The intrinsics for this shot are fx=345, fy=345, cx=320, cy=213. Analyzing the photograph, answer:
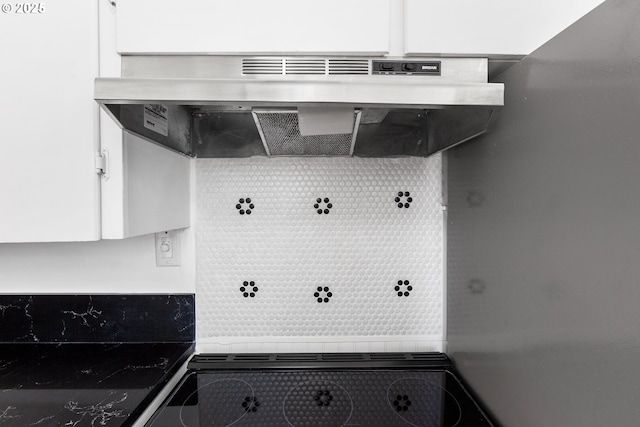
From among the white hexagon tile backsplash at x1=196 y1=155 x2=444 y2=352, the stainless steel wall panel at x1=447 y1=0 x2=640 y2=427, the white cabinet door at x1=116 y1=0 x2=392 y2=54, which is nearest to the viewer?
the stainless steel wall panel at x1=447 y1=0 x2=640 y2=427

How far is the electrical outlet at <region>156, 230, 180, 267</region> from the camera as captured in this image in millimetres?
1239

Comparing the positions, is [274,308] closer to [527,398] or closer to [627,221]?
[527,398]

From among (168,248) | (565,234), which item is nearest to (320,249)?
(168,248)

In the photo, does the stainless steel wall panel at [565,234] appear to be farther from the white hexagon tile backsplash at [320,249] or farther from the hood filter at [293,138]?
the hood filter at [293,138]

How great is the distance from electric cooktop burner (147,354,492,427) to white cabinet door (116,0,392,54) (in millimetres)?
953

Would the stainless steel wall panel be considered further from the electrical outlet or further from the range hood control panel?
the electrical outlet

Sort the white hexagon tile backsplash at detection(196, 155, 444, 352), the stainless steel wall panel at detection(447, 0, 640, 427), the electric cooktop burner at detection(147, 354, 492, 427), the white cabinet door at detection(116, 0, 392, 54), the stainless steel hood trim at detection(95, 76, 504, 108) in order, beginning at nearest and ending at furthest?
the stainless steel wall panel at detection(447, 0, 640, 427) → the stainless steel hood trim at detection(95, 76, 504, 108) → the white cabinet door at detection(116, 0, 392, 54) → the electric cooktop burner at detection(147, 354, 492, 427) → the white hexagon tile backsplash at detection(196, 155, 444, 352)

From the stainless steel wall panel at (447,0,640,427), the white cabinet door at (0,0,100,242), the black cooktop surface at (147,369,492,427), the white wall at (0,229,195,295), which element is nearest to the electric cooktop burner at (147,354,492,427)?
the black cooktop surface at (147,369,492,427)

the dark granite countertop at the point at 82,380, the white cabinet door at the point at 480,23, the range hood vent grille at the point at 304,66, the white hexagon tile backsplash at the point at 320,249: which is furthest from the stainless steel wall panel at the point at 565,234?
the dark granite countertop at the point at 82,380

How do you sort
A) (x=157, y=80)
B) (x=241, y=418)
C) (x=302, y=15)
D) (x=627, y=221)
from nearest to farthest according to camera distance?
(x=627, y=221), (x=157, y=80), (x=302, y=15), (x=241, y=418)

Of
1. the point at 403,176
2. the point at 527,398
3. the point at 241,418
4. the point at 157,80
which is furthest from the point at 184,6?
the point at 527,398

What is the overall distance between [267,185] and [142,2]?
623mm

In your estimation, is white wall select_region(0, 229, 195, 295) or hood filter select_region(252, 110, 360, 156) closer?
hood filter select_region(252, 110, 360, 156)

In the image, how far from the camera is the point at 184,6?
81 centimetres
